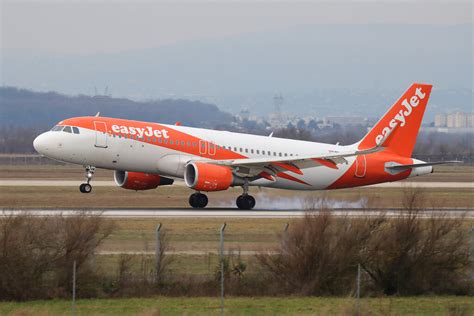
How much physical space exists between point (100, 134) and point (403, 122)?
15.3 metres

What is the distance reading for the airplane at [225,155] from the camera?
45.5 m

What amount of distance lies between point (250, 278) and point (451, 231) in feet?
17.2

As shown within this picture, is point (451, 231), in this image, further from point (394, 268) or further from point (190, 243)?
point (190, 243)

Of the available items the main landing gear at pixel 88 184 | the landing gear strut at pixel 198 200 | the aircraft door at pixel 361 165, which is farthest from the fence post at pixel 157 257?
the aircraft door at pixel 361 165

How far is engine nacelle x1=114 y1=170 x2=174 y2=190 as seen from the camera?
4788 centimetres

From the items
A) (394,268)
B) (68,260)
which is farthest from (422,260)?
(68,260)

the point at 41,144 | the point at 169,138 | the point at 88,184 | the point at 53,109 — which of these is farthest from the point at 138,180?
the point at 53,109

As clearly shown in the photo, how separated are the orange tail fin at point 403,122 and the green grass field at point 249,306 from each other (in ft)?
88.9

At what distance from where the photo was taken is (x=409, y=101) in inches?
2048

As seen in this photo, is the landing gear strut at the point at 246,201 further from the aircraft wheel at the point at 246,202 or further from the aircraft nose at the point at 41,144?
the aircraft nose at the point at 41,144

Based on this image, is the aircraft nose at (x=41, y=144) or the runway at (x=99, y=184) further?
the runway at (x=99, y=184)

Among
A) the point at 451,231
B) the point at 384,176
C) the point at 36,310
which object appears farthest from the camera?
the point at 384,176

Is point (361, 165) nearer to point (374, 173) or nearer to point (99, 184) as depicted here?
point (374, 173)

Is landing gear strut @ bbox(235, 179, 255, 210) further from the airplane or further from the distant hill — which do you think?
the distant hill
